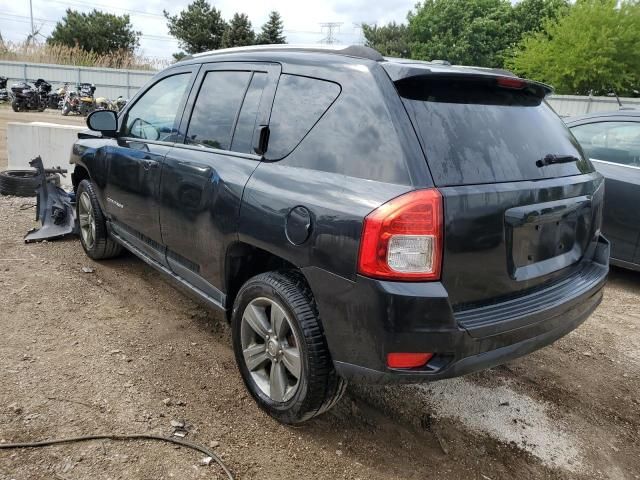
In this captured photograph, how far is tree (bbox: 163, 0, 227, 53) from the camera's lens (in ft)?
161

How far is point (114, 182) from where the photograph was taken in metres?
4.09

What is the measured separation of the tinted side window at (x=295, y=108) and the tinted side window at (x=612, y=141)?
3735mm

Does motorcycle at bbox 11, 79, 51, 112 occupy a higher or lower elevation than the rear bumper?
higher

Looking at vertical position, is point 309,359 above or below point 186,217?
below

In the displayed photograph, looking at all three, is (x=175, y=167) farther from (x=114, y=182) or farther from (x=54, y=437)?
(x=54, y=437)

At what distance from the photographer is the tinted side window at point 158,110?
357cm

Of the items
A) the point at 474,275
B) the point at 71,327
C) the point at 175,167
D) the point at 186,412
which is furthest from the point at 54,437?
the point at 474,275

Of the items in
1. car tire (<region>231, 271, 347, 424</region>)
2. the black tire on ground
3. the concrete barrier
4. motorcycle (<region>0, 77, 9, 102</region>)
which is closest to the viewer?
car tire (<region>231, 271, 347, 424</region>)

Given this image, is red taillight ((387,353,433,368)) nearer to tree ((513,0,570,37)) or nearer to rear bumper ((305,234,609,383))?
rear bumper ((305,234,609,383))

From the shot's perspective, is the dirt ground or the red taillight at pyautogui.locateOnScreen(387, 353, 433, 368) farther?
the dirt ground

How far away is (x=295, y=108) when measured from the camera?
8.46 feet

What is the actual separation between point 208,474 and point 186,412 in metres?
0.49

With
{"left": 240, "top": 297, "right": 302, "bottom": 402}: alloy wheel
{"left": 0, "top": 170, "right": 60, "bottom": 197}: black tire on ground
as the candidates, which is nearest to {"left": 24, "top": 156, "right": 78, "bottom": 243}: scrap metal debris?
{"left": 0, "top": 170, "right": 60, "bottom": 197}: black tire on ground

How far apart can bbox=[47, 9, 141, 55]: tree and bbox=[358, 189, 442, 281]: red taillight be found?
55.6 meters
